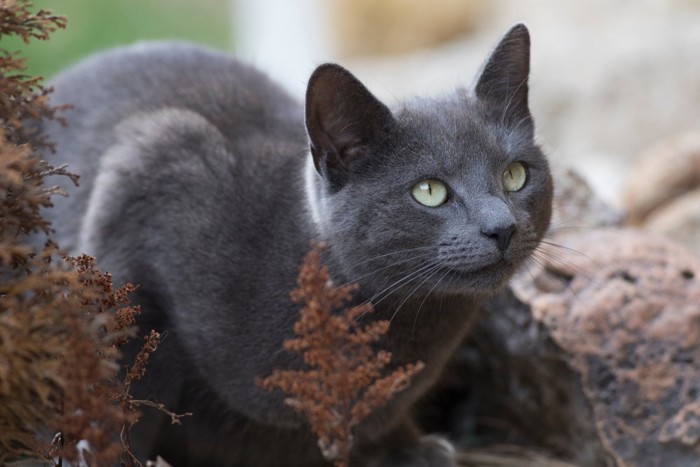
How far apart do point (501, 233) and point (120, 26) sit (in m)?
5.58

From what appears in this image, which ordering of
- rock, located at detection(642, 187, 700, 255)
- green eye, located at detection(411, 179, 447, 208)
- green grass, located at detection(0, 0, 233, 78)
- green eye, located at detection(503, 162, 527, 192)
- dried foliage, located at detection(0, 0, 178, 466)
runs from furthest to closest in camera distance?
1. green grass, located at detection(0, 0, 233, 78)
2. rock, located at detection(642, 187, 700, 255)
3. green eye, located at detection(503, 162, 527, 192)
4. green eye, located at detection(411, 179, 447, 208)
5. dried foliage, located at detection(0, 0, 178, 466)

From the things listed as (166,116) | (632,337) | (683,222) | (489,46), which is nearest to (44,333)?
(166,116)

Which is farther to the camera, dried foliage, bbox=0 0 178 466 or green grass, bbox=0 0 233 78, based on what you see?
green grass, bbox=0 0 233 78

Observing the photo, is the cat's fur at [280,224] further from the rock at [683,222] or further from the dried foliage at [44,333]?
the rock at [683,222]

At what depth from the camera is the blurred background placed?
217 inches

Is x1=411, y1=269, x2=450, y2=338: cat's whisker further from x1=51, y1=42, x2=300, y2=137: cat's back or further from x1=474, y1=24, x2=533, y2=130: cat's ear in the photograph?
x1=51, y1=42, x2=300, y2=137: cat's back

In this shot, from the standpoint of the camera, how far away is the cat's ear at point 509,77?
2197mm

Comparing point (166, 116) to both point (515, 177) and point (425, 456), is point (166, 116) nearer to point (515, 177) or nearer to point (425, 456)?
point (515, 177)

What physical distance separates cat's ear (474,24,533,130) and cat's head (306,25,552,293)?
1cm

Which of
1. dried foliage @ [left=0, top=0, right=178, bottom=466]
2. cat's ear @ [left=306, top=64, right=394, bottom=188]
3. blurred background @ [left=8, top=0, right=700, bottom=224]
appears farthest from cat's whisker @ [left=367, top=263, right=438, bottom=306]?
blurred background @ [left=8, top=0, right=700, bottom=224]

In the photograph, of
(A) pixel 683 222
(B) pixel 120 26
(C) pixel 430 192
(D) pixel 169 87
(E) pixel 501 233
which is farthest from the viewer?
(B) pixel 120 26

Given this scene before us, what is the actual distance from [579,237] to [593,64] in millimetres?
3180

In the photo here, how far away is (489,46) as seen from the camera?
4730mm

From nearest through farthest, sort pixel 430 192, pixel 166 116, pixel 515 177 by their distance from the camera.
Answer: pixel 430 192, pixel 515 177, pixel 166 116
